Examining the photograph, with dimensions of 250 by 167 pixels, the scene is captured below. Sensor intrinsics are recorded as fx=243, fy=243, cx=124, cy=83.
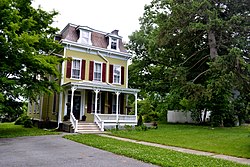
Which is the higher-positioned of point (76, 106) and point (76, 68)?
point (76, 68)

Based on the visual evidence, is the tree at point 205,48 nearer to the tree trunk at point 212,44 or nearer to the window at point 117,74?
the tree trunk at point 212,44

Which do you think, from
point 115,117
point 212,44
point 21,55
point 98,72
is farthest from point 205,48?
point 21,55

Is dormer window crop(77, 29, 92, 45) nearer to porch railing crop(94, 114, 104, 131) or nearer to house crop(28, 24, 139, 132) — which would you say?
house crop(28, 24, 139, 132)

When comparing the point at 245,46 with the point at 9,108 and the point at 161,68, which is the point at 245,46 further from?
the point at 9,108

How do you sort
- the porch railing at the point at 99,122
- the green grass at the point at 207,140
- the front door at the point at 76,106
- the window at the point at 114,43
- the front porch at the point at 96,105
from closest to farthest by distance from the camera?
1. the green grass at the point at 207,140
2. the porch railing at the point at 99,122
3. the front porch at the point at 96,105
4. the front door at the point at 76,106
5. the window at the point at 114,43

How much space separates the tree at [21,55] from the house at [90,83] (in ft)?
6.60

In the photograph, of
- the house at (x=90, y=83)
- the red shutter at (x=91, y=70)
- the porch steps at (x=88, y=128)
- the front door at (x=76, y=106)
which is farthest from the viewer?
the red shutter at (x=91, y=70)

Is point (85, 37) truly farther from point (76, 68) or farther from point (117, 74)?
point (117, 74)

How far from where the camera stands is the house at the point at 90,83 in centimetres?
1816

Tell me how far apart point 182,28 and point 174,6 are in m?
1.84

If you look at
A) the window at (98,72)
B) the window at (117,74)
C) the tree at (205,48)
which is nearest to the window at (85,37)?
the window at (98,72)

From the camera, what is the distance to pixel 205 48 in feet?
66.8

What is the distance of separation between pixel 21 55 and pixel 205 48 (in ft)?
46.8

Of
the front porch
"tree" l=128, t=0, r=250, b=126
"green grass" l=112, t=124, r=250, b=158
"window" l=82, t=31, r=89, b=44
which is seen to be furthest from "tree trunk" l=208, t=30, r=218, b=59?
"window" l=82, t=31, r=89, b=44
